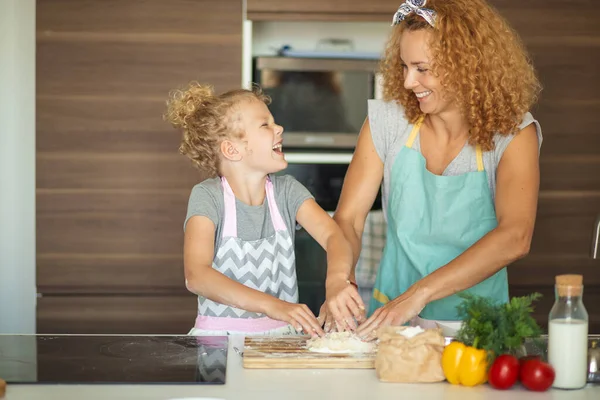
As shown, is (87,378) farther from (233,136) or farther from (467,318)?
(233,136)

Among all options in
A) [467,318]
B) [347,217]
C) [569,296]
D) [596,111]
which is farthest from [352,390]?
[596,111]

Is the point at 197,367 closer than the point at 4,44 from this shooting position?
Yes

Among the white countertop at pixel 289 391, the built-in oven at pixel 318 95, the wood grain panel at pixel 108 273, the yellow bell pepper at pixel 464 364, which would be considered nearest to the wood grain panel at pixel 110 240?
the wood grain panel at pixel 108 273

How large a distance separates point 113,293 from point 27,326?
0.58 metres

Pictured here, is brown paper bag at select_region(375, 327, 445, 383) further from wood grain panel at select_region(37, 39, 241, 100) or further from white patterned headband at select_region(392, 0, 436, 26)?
wood grain panel at select_region(37, 39, 241, 100)

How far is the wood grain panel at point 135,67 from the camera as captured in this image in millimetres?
3324

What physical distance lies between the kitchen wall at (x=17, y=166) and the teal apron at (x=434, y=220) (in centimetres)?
214

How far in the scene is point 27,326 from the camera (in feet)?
12.3

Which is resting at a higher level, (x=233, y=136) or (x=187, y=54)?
(x=187, y=54)

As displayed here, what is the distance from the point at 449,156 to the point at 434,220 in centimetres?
17

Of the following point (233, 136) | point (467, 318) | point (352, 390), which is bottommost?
point (352, 390)

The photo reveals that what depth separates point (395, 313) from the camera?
1734 mm

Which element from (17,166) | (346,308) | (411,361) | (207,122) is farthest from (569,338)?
(17,166)

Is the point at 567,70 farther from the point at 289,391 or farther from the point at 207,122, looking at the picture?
the point at 289,391
